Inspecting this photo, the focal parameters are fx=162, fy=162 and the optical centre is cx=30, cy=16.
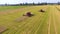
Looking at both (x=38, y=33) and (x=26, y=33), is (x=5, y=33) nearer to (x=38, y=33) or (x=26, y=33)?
(x=26, y=33)

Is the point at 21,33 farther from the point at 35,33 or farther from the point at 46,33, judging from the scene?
the point at 46,33

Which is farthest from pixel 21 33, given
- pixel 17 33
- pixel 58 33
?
pixel 58 33

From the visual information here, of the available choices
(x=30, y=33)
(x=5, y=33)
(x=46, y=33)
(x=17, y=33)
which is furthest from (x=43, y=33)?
(x=5, y=33)

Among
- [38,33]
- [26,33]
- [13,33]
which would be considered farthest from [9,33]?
[38,33]

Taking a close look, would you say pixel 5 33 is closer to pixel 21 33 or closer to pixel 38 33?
pixel 21 33

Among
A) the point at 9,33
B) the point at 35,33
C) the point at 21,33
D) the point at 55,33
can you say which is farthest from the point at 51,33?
the point at 9,33
